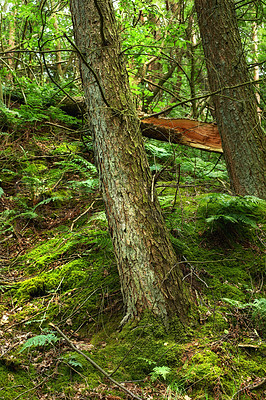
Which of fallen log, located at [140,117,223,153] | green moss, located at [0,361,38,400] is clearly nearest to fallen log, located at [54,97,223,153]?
fallen log, located at [140,117,223,153]

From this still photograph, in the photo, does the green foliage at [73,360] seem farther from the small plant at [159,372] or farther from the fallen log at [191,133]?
the fallen log at [191,133]

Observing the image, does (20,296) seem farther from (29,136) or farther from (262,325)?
(29,136)

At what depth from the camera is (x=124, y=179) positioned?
10.1 feet

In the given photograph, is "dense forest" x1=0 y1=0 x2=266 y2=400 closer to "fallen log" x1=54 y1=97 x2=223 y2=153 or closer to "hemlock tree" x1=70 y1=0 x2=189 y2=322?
"hemlock tree" x1=70 y1=0 x2=189 y2=322

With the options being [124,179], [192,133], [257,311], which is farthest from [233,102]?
[257,311]

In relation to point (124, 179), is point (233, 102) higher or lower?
higher

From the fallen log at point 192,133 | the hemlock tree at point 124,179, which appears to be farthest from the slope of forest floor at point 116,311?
the fallen log at point 192,133

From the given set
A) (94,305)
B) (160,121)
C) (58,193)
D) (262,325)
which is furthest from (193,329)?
(160,121)

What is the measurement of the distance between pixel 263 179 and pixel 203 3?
303 centimetres

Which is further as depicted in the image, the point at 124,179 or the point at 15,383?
the point at 124,179

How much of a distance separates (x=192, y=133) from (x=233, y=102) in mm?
1300

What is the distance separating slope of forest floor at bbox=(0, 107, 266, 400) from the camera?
2.49m

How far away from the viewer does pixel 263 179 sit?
4.57m

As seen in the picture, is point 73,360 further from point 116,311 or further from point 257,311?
point 257,311
